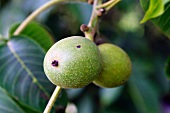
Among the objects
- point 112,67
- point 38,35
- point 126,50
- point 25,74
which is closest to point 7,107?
point 25,74

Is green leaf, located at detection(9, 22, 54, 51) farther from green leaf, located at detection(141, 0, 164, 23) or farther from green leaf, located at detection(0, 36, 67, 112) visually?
green leaf, located at detection(141, 0, 164, 23)

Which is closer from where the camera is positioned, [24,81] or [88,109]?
[24,81]

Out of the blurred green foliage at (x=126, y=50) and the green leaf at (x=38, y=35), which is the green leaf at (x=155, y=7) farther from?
the blurred green foliage at (x=126, y=50)

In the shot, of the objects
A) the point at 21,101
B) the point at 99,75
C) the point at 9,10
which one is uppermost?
the point at 99,75

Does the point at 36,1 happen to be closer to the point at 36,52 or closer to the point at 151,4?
the point at 36,52

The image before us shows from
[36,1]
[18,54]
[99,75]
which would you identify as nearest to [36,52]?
[18,54]

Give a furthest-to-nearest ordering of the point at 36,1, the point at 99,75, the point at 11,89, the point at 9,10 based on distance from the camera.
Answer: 1. the point at 9,10
2. the point at 36,1
3. the point at 11,89
4. the point at 99,75

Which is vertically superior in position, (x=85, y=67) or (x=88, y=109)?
(x=85, y=67)
